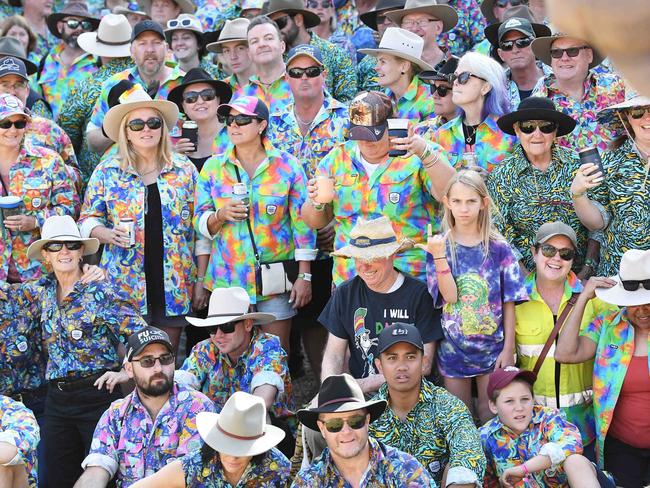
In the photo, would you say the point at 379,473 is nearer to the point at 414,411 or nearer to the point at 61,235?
the point at 414,411

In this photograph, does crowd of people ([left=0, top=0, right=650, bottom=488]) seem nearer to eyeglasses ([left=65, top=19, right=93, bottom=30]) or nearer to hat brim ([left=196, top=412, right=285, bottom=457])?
hat brim ([left=196, top=412, right=285, bottom=457])

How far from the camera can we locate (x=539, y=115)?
661cm

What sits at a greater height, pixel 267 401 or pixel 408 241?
pixel 408 241

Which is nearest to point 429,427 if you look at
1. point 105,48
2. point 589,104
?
point 589,104

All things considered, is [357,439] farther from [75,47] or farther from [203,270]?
[75,47]

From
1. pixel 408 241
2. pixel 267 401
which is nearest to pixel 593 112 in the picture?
pixel 408 241

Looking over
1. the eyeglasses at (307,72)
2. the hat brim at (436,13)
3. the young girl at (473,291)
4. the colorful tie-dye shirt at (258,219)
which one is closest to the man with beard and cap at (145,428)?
the colorful tie-dye shirt at (258,219)

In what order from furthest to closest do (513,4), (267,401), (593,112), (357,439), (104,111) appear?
(513,4), (104,111), (593,112), (267,401), (357,439)

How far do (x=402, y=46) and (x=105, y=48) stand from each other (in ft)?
9.22

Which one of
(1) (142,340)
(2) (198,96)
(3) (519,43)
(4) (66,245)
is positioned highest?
(3) (519,43)

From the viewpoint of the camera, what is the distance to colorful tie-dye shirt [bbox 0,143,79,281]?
7375 millimetres

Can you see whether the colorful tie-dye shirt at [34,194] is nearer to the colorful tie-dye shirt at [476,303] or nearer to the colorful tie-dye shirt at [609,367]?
the colorful tie-dye shirt at [476,303]

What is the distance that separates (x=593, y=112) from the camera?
7.37m

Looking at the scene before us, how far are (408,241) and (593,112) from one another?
1.81 m
